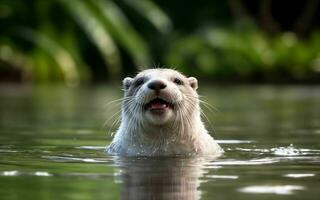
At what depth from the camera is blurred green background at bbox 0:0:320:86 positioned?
28922 millimetres

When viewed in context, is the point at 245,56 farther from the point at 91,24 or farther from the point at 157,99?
the point at 157,99

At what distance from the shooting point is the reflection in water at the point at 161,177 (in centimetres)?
521

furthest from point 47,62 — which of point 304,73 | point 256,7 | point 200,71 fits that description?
point 256,7

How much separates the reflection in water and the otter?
1.15ft

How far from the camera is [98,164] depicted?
23.6 ft

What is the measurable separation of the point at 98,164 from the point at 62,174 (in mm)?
835

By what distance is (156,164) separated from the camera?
23.4 feet

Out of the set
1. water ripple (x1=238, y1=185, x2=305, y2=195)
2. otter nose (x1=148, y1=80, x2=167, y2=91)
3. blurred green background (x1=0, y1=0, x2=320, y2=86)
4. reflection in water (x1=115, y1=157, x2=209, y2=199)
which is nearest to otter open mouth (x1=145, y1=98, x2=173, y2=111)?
otter nose (x1=148, y1=80, x2=167, y2=91)

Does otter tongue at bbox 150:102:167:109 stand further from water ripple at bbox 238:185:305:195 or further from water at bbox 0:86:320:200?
water ripple at bbox 238:185:305:195

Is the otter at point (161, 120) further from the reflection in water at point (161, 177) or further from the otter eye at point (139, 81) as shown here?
the reflection in water at point (161, 177)

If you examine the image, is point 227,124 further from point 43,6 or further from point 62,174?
point 43,6

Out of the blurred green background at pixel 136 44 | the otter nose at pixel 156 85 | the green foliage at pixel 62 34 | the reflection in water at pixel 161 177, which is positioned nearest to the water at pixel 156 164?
the reflection in water at pixel 161 177

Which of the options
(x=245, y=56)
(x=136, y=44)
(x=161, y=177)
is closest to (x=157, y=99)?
(x=161, y=177)

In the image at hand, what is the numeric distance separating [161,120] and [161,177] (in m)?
1.64
